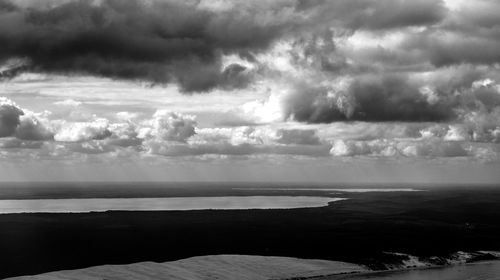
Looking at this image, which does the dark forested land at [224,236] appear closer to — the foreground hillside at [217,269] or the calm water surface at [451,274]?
the foreground hillside at [217,269]

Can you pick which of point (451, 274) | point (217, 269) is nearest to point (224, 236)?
point (217, 269)

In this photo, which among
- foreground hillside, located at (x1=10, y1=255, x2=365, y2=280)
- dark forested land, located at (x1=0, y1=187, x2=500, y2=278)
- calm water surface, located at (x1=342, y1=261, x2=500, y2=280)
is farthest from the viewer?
dark forested land, located at (x1=0, y1=187, x2=500, y2=278)

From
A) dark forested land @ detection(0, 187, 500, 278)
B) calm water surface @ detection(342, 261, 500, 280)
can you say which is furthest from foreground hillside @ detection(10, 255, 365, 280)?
dark forested land @ detection(0, 187, 500, 278)

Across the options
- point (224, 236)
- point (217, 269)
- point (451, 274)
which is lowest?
point (451, 274)

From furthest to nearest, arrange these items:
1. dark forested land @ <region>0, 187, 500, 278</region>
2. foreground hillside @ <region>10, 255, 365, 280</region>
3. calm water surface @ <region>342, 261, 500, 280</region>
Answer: dark forested land @ <region>0, 187, 500, 278</region> < calm water surface @ <region>342, 261, 500, 280</region> < foreground hillside @ <region>10, 255, 365, 280</region>

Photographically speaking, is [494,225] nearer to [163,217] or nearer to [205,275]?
[163,217]

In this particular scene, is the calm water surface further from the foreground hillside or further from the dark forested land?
the dark forested land

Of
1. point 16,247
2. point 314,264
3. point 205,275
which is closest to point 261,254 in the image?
point 314,264

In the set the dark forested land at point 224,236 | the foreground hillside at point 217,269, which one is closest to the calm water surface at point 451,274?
the foreground hillside at point 217,269

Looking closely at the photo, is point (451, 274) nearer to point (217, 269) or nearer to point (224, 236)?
point (217, 269)
